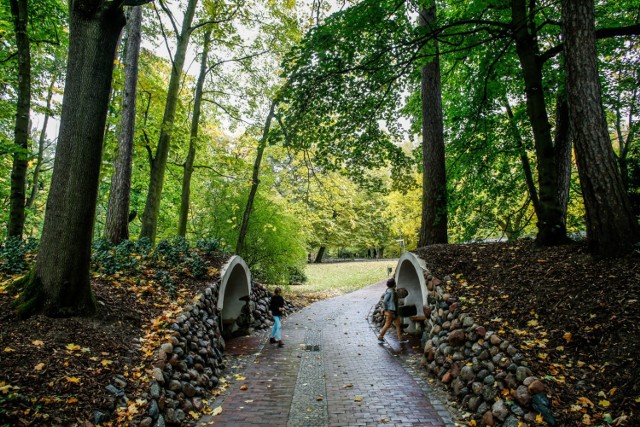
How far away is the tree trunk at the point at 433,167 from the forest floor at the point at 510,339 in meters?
3.38

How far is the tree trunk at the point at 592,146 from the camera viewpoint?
18.0ft

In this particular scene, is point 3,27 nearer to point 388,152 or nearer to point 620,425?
point 388,152

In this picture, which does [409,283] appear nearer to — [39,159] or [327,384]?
[327,384]

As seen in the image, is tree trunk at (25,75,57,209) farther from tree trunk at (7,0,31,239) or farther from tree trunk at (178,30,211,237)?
tree trunk at (7,0,31,239)

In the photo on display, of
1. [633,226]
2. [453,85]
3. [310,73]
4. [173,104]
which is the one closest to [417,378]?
[633,226]

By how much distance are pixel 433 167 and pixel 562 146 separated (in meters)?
3.13

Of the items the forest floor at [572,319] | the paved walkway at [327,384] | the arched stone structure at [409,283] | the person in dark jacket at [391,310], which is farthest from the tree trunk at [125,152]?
the forest floor at [572,319]

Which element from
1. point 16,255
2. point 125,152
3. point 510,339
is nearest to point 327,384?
point 510,339

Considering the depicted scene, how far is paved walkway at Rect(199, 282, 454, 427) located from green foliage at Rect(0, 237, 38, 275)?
15.4 feet

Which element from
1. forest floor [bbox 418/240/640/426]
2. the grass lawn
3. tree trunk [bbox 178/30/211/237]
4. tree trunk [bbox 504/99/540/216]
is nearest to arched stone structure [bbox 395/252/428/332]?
forest floor [bbox 418/240/640/426]

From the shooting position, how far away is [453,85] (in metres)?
13.6

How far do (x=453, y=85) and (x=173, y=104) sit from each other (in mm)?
9756

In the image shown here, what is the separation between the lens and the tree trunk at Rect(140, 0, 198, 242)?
11.0 meters

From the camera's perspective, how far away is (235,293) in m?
11.2
